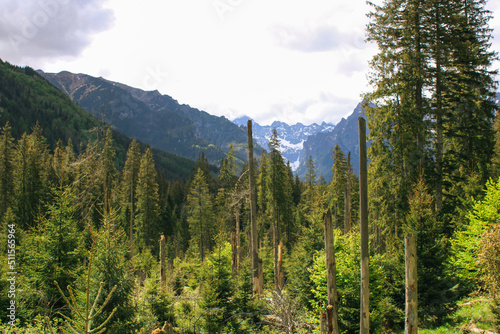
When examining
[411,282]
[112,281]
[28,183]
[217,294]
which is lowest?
[217,294]

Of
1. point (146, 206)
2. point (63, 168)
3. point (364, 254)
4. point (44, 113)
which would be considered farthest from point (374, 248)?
point (44, 113)

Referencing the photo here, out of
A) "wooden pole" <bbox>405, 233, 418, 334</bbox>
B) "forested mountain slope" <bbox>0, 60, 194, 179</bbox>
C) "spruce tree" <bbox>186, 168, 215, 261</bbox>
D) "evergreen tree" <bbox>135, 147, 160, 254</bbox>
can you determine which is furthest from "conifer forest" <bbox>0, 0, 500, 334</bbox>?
"forested mountain slope" <bbox>0, 60, 194, 179</bbox>

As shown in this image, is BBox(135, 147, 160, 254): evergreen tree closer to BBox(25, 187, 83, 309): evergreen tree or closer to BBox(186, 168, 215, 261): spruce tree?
BBox(186, 168, 215, 261): spruce tree

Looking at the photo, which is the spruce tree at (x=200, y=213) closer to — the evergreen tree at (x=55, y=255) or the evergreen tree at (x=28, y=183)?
the evergreen tree at (x=28, y=183)

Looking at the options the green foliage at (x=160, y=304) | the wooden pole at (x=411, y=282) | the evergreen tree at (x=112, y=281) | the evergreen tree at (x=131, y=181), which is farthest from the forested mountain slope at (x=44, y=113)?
the wooden pole at (x=411, y=282)

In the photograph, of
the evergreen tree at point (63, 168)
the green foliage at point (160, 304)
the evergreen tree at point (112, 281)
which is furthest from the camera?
the evergreen tree at point (63, 168)

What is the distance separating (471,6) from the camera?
17.3m

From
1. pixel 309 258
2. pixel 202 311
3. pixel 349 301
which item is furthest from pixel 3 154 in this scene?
pixel 349 301

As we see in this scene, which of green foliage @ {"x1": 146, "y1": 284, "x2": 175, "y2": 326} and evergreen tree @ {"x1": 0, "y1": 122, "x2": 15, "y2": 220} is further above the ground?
evergreen tree @ {"x1": 0, "y1": 122, "x2": 15, "y2": 220}

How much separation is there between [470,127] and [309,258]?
11.2 m

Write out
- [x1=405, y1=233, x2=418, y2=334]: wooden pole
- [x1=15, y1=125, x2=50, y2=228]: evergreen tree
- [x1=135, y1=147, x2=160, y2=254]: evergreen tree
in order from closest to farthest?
[x1=405, y1=233, x2=418, y2=334]: wooden pole
[x1=15, y1=125, x2=50, y2=228]: evergreen tree
[x1=135, y1=147, x2=160, y2=254]: evergreen tree

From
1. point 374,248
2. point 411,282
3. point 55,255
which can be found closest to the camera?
point 411,282

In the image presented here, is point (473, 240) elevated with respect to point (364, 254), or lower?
elevated

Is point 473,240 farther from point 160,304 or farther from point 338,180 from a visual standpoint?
point 338,180
